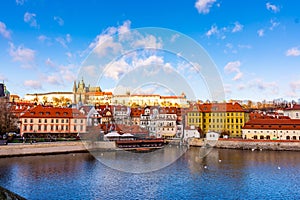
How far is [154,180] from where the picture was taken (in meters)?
17.6

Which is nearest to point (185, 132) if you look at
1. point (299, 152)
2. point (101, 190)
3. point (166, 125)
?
point (166, 125)

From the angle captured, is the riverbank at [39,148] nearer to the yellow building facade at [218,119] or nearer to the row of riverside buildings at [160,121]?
the row of riverside buildings at [160,121]

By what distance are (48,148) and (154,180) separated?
14.5 meters

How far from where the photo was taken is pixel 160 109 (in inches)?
1844

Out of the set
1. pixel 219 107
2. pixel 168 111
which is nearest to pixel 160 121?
pixel 168 111

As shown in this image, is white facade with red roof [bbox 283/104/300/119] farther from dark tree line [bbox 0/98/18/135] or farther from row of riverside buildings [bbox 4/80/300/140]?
dark tree line [bbox 0/98/18/135]

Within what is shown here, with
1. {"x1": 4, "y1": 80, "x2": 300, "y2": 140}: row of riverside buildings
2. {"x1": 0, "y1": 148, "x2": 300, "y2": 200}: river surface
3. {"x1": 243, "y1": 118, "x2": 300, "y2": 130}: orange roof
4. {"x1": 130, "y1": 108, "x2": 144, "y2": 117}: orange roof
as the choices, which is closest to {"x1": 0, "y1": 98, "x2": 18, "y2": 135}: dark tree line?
{"x1": 4, "y1": 80, "x2": 300, "y2": 140}: row of riverside buildings

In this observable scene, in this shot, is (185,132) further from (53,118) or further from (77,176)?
(77,176)

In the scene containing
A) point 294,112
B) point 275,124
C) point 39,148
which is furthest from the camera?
point 294,112

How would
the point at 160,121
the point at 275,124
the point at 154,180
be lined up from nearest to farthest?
the point at 154,180 → the point at 275,124 → the point at 160,121

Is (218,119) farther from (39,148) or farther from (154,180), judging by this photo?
(154,180)

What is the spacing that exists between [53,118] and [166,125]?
14960 millimetres

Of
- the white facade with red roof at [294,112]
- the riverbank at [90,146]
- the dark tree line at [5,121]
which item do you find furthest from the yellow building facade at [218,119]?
the dark tree line at [5,121]

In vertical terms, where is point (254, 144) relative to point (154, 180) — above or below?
above
